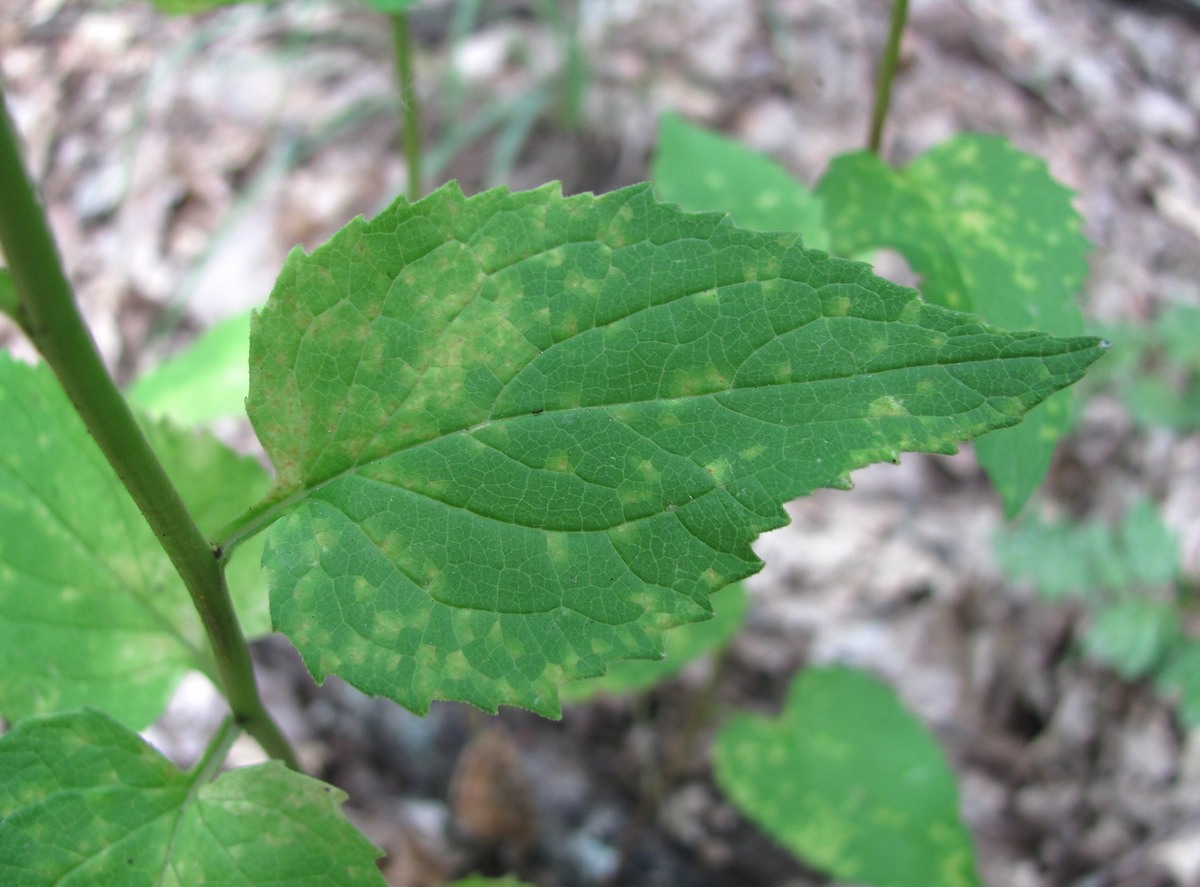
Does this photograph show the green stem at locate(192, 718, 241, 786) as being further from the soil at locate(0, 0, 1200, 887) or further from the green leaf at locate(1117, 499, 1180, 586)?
the green leaf at locate(1117, 499, 1180, 586)

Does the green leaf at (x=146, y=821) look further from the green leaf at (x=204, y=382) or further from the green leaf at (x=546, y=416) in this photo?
the green leaf at (x=204, y=382)

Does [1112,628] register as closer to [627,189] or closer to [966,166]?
[966,166]

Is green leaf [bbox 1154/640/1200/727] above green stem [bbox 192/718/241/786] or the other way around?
above

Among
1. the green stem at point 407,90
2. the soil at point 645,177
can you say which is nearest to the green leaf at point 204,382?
the green stem at point 407,90

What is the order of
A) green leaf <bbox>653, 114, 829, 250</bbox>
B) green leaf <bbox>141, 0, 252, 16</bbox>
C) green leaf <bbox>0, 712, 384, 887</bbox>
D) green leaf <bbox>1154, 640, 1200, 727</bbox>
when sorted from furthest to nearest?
green leaf <bbox>1154, 640, 1200, 727</bbox>, green leaf <bbox>653, 114, 829, 250</bbox>, green leaf <bbox>141, 0, 252, 16</bbox>, green leaf <bbox>0, 712, 384, 887</bbox>

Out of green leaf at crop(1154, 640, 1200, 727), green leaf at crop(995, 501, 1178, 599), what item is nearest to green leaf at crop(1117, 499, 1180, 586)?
green leaf at crop(995, 501, 1178, 599)

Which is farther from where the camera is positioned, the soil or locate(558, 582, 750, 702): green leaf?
the soil

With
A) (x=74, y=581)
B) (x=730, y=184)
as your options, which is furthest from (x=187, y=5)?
(x=730, y=184)
